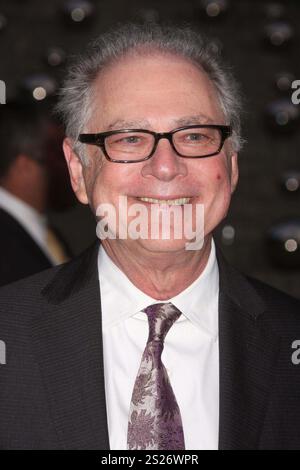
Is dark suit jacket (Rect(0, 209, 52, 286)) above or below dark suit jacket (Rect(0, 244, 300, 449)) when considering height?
above

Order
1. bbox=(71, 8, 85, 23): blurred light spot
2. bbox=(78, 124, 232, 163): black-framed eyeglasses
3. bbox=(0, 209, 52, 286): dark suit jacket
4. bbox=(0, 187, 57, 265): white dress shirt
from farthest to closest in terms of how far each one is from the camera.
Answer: bbox=(71, 8, 85, 23): blurred light spot → bbox=(0, 187, 57, 265): white dress shirt → bbox=(0, 209, 52, 286): dark suit jacket → bbox=(78, 124, 232, 163): black-framed eyeglasses

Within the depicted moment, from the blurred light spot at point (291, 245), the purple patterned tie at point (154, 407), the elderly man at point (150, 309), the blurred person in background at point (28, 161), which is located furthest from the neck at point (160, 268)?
the blurred light spot at point (291, 245)

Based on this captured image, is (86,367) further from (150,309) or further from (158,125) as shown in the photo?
(158,125)

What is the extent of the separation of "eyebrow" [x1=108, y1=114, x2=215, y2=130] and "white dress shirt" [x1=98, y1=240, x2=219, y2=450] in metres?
0.29

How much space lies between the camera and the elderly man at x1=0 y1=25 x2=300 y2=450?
163cm

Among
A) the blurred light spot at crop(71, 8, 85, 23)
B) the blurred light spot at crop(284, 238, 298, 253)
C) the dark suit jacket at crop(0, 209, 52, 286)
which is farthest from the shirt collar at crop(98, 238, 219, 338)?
the blurred light spot at crop(71, 8, 85, 23)

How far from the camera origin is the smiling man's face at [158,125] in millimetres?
1696

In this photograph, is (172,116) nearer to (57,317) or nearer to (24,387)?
(57,317)

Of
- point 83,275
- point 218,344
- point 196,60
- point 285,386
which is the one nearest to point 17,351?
point 83,275

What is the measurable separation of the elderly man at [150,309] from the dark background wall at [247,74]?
1356 millimetres

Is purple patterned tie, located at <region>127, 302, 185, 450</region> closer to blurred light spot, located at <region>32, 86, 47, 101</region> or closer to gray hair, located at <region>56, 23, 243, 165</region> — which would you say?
gray hair, located at <region>56, 23, 243, 165</region>

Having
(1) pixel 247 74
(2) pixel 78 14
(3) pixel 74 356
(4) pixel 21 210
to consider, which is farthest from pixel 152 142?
(1) pixel 247 74

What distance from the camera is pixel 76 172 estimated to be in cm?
191
